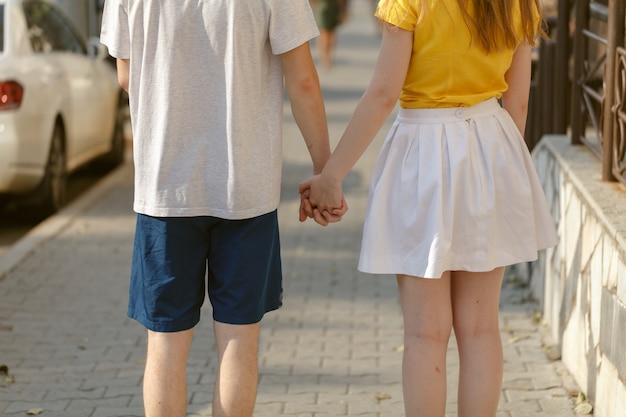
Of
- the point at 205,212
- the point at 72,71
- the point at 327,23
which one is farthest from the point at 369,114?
the point at 327,23

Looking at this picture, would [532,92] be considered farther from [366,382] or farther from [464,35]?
[464,35]

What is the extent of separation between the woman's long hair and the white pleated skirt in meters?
0.23

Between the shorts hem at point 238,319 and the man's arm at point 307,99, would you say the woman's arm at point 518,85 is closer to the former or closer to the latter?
the man's arm at point 307,99

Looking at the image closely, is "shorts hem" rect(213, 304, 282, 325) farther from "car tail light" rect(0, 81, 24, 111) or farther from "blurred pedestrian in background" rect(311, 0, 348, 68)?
"blurred pedestrian in background" rect(311, 0, 348, 68)

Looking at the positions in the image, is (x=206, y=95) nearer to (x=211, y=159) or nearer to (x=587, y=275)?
(x=211, y=159)

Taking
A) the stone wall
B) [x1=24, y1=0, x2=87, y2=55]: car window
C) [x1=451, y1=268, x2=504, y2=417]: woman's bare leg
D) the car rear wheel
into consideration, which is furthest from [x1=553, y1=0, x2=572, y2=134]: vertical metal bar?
[x1=24, y1=0, x2=87, y2=55]: car window

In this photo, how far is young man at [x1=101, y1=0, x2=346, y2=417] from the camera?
3428mm

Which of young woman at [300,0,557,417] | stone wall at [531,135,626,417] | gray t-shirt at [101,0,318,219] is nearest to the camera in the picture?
gray t-shirt at [101,0,318,219]

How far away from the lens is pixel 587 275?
16.0ft

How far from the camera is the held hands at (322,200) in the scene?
145 inches

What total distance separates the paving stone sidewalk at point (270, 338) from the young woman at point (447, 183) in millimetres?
1052

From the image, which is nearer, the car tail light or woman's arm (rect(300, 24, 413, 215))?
woman's arm (rect(300, 24, 413, 215))

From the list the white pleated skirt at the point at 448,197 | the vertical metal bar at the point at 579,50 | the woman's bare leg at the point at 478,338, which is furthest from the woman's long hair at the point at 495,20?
the vertical metal bar at the point at 579,50

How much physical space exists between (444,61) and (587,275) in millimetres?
1697
